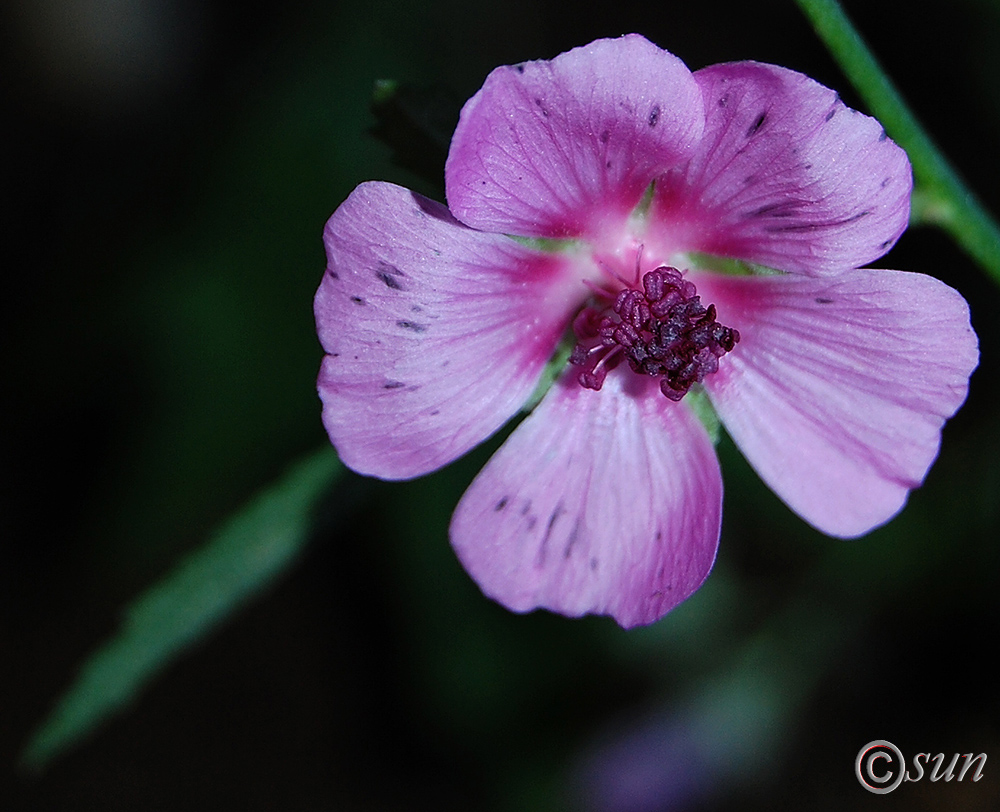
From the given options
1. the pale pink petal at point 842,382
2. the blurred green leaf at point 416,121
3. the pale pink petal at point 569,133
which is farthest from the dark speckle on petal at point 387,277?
the pale pink petal at point 842,382

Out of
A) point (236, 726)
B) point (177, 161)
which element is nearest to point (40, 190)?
point (177, 161)

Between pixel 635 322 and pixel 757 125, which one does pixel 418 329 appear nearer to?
pixel 635 322

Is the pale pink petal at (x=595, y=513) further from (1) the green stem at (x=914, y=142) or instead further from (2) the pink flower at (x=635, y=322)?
(1) the green stem at (x=914, y=142)

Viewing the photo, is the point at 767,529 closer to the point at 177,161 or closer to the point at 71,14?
the point at 177,161

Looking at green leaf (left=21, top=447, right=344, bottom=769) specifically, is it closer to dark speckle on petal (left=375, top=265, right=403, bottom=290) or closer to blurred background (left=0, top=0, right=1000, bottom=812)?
dark speckle on petal (left=375, top=265, right=403, bottom=290)

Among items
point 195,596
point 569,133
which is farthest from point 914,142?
point 195,596
